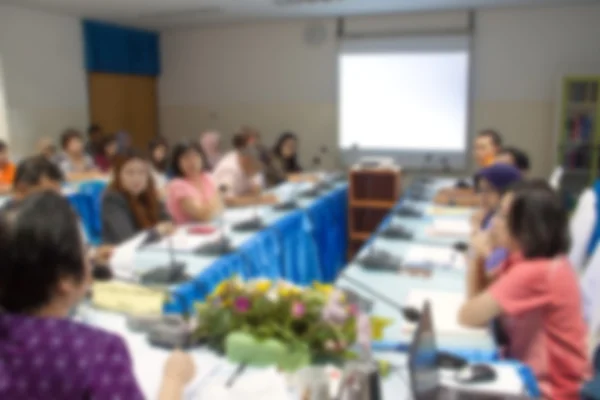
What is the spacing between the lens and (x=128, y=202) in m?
3.09

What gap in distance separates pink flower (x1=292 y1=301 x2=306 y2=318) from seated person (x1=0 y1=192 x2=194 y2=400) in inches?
22.4

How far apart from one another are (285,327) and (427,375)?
43 centimetres

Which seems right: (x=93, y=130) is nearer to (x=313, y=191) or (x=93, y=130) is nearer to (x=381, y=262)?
(x=313, y=191)

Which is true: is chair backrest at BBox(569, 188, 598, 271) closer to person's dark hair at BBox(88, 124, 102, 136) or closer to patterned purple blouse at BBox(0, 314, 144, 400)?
patterned purple blouse at BBox(0, 314, 144, 400)

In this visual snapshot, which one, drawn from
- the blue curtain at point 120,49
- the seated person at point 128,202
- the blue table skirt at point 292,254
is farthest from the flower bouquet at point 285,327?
the blue curtain at point 120,49

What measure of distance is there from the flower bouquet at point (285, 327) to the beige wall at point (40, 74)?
17.2 feet

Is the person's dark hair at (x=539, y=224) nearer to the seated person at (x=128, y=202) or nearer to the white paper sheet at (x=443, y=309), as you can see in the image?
the white paper sheet at (x=443, y=309)

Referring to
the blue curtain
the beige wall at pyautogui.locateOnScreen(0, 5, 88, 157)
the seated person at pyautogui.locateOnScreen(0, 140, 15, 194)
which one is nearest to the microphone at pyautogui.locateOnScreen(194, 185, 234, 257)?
the seated person at pyautogui.locateOnScreen(0, 140, 15, 194)

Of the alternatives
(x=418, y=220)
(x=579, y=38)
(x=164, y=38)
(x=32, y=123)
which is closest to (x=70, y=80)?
(x=32, y=123)

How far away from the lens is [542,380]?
65.1 inches

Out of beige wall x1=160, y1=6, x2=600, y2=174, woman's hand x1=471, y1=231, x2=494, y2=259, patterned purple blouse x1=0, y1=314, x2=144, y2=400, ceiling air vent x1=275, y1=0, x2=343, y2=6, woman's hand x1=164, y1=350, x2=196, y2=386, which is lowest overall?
woman's hand x1=164, y1=350, x2=196, y2=386

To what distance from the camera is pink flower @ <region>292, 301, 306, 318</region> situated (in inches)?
59.2

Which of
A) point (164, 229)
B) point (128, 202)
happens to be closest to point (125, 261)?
point (164, 229)

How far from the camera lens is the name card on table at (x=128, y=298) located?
188cm
